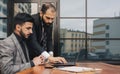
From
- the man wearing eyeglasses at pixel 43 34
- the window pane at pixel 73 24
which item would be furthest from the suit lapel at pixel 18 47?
the window pane at pixel 73 24

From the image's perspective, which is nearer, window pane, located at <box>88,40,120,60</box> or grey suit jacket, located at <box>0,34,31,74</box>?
grey suit jacket, located at <box>0,34,31,74</box>

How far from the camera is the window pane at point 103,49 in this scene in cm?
674

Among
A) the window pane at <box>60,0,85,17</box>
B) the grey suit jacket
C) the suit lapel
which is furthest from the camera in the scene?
the window pane at <box>60,0,85,17</box>

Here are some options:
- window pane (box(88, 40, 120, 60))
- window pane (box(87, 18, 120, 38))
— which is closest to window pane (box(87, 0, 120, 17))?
window pane (box(87, 18, 120, 38))

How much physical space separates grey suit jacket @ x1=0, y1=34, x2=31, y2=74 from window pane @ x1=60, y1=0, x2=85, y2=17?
4.63 metres

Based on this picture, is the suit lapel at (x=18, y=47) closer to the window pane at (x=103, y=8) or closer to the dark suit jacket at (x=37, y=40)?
the dark suit jacket at (x=37, y=40)

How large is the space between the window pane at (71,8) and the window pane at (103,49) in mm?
578

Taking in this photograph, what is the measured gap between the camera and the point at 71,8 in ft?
21.9

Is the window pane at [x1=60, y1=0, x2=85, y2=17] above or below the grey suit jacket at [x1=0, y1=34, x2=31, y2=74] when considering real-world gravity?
above

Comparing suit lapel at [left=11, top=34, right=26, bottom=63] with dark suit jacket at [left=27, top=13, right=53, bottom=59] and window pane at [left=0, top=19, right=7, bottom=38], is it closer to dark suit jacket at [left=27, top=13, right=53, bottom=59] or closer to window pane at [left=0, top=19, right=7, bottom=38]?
dark suit jacket at [left=27, top=13, right=53, bottom=59]

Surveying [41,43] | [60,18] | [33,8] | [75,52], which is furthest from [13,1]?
[41,43]

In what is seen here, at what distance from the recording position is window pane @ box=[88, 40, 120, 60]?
6739 mm

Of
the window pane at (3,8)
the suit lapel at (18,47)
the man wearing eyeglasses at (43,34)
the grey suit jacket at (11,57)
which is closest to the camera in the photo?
the grey suit jacket at (11,57)

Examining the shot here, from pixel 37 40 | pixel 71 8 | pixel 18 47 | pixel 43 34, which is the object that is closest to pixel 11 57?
pixel 18 47
